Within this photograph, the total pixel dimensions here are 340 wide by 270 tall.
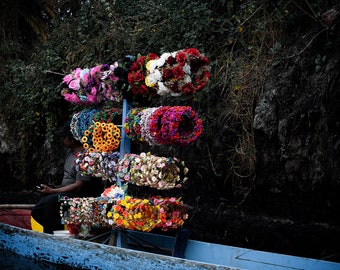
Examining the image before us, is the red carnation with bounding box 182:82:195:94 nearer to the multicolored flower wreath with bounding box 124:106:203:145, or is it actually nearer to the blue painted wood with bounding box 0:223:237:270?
the multicolored flower wreath with bounding box 124:106:203:145

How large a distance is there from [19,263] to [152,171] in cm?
149

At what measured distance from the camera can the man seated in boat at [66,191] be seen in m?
4.43

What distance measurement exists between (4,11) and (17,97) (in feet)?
8.70

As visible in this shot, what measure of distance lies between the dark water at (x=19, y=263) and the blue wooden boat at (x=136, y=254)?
4 cm

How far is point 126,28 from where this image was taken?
731 centimetres

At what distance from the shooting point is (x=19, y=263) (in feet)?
13.1

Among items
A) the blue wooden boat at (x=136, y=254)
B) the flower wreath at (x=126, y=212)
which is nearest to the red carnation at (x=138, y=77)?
the flower wreath at (x=126, y=212)

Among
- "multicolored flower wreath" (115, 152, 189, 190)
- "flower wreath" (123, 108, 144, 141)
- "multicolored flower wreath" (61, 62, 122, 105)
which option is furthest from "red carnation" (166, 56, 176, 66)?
"multicolored flower wreath" (115, 152, 189, 190)

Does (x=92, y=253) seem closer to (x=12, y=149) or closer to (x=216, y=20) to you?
(x=216, y=20)

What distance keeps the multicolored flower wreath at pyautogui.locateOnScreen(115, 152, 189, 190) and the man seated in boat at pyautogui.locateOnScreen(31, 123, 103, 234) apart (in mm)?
772

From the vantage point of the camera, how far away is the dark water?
3789 mm

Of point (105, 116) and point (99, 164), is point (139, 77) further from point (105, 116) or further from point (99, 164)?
point (99, 164)

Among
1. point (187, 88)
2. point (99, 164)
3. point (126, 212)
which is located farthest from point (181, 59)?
point (126, 212)

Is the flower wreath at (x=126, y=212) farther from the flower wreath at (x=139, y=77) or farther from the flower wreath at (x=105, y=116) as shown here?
the flower wreath at (x=139, y=77)
